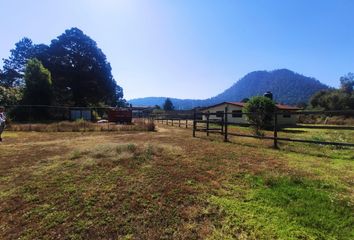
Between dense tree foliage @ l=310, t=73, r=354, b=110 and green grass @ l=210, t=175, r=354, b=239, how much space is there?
62.5 meters

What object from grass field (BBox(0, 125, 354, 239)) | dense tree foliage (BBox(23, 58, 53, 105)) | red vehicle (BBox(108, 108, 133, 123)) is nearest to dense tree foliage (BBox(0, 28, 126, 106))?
dense tree foliage (BBox(23, 58, 53, 105))

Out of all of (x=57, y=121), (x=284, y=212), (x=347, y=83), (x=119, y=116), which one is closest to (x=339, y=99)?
(x=347, y=83)

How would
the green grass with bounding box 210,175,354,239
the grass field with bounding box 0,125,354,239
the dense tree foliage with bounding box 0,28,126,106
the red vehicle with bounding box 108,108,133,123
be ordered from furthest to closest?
the dense tree foliage with bounding box 0,28,126,106
the red vehicle with bounding box 108,108,133,123
the grass field with bounding box 0,125,354,239
the green grass with bounding box 210,175,354,239

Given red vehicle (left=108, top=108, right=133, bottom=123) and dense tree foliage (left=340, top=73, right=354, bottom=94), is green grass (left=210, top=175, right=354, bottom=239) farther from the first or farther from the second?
dense tree foliage (left=340, top=73, right=354, bottom=94)

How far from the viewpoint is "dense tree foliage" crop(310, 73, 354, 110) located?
2319 inches

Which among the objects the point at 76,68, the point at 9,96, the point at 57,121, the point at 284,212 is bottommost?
the point at 57,121

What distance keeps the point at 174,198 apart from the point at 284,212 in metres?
1.70

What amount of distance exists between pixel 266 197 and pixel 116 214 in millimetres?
2429

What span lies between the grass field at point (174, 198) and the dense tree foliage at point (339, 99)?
60.4 meters

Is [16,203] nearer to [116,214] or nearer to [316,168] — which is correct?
[116,214]

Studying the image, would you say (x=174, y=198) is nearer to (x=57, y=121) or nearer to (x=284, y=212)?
(x=284, y=212)

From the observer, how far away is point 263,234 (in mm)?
3551

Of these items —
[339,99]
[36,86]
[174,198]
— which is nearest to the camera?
[174,198]

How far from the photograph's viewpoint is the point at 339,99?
60.2 metres
